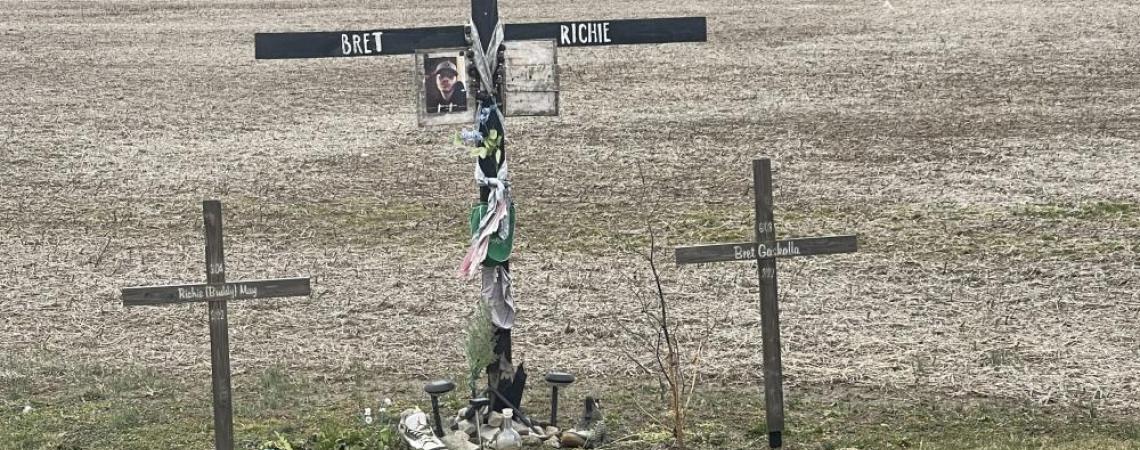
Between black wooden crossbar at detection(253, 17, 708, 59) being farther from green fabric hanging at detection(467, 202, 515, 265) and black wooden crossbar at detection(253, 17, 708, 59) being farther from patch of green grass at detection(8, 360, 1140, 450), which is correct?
patch of green grass at detection(8, 360, 1140, 450)

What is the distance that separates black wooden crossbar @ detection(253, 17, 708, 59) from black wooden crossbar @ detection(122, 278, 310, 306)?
141 cm

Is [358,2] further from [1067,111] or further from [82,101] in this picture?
[1067,111]

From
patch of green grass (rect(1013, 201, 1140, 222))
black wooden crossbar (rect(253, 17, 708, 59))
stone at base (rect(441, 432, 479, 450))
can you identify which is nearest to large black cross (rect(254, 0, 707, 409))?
black wooden crossbar (rect(253, 17, 708, 59))

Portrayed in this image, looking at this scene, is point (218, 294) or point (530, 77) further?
point (530, 77)

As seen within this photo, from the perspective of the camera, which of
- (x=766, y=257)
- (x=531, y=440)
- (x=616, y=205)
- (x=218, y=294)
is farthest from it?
(x=616, y=205)

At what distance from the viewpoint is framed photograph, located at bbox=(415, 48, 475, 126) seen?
32.0ft

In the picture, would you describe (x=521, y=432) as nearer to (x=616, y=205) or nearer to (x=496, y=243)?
(x=496, y=243)

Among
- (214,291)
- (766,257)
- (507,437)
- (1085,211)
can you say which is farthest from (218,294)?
(1085,211)

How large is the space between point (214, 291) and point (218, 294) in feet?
0.09

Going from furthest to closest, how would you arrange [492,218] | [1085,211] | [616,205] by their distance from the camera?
[616,205]
[1085,211]
[492,218]

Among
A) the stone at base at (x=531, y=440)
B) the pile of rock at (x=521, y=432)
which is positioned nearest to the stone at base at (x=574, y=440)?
the pile of rock at (x=521, y=432)

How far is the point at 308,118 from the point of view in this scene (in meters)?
22.9

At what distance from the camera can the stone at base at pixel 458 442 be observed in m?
9.70

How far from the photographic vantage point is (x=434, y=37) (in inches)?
386
